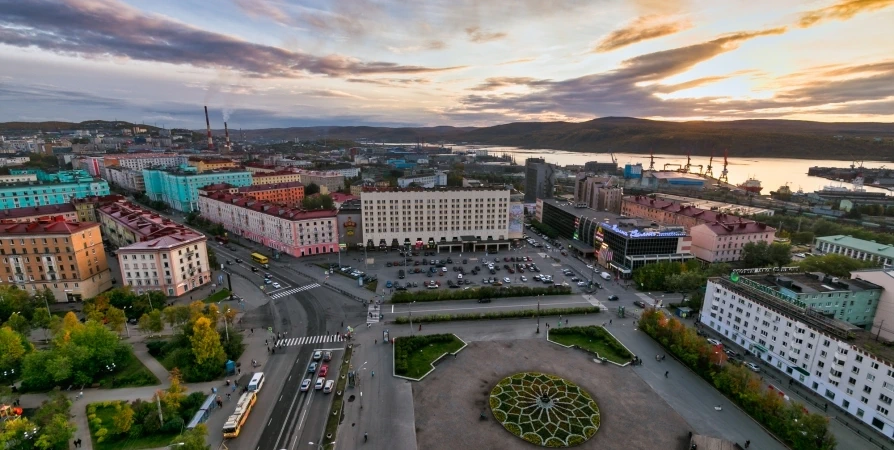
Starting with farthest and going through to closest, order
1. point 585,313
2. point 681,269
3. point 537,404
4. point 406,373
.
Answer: point 681,269, point 585,313, point 406,373, point 537,404

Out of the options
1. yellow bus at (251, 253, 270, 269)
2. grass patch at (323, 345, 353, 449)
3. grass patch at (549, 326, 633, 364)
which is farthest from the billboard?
grass patch at (323, 345, 353, 449)

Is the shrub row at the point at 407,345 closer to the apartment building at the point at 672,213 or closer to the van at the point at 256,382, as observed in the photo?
the van at the point at 256,382

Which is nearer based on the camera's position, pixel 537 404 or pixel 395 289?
pixel 537 404

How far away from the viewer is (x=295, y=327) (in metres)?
51.9

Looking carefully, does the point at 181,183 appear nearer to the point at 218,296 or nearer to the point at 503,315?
the point at 218,296

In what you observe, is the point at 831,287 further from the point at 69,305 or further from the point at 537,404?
the point at 69,305

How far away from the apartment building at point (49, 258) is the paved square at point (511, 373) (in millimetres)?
54132

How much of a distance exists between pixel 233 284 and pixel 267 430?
1509 inches

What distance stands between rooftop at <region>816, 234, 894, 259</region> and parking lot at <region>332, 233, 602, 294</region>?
46.2m

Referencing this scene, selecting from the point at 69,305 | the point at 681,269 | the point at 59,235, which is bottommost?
the point at 69,305

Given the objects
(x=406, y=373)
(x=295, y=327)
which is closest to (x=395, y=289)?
(x=295, y=327)

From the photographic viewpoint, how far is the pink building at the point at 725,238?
7556cm

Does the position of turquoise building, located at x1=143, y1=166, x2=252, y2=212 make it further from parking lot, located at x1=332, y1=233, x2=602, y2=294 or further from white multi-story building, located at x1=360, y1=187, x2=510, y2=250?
parking lot, located at x1=332, y1=233, x2=602, y2=294

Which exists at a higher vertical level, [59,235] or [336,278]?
[59,235]
